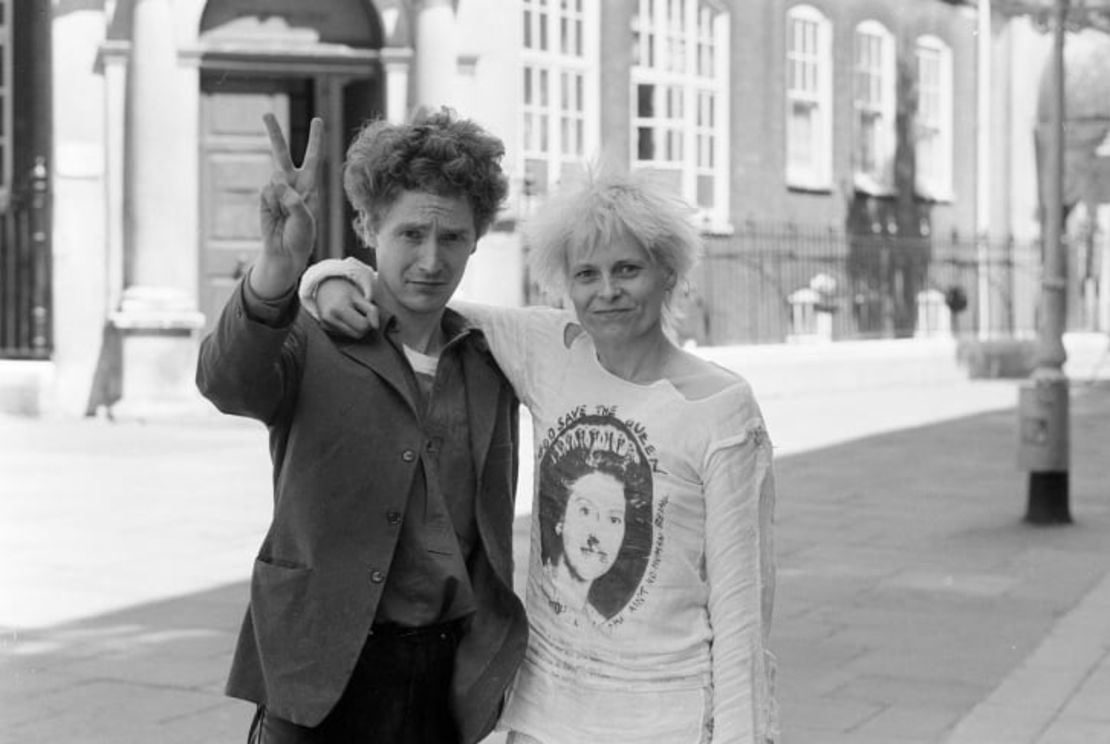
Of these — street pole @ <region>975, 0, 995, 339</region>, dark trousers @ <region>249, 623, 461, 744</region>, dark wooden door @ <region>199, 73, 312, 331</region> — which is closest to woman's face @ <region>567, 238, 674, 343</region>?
dark trousers @ <region>249, 623, 461, 744</region>

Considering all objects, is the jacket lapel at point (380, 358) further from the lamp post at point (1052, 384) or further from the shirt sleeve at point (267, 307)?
the lamp post at point (1052, 384)

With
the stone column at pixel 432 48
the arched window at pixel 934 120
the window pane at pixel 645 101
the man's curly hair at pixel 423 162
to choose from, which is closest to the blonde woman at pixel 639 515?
the man's curly hair at pixel 423 162

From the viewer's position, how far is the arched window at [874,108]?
25781mm

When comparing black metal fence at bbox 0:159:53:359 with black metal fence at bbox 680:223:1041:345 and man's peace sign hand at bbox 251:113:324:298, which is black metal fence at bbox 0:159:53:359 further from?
man's peace sign hand at bbox 251:113:324:298

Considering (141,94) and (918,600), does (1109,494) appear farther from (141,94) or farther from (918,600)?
(141,94)

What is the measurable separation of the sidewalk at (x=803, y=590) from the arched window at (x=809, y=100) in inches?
367

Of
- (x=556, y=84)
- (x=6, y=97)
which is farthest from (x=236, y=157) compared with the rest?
(x=556, y=84)

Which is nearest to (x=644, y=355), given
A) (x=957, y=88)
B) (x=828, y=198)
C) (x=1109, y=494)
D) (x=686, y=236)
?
(x=686, y=236)

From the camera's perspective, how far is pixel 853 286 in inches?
964

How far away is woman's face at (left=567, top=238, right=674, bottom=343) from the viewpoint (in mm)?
3199

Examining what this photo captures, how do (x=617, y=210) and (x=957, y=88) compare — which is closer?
(x=617, y=210)

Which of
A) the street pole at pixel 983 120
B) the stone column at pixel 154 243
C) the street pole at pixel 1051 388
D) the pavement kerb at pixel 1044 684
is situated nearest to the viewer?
the pavement kerb at pixel 1044 684

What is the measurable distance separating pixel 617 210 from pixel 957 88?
84.0 ft

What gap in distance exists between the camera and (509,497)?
3385 millimetres
